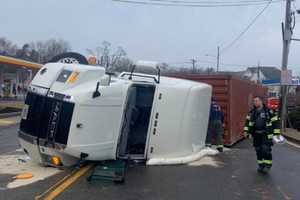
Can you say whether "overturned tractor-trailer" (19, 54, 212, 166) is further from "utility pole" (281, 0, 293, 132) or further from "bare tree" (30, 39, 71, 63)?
"bare tree" (30, 39, 71, 63)

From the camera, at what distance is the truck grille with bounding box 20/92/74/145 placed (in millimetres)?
7230

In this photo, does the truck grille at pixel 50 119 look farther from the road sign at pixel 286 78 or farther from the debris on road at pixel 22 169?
the road sign at pixel 286 78

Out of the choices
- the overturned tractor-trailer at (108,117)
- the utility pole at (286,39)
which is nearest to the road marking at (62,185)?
the overturned tractor-trailer at (108,117)

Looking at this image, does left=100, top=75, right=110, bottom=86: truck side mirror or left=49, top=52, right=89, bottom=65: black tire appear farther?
left=49, top=52, right=89, bottom=65: black tire

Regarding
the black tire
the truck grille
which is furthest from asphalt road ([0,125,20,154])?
the truck grille

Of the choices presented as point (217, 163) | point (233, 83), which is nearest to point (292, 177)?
point (217, 163)

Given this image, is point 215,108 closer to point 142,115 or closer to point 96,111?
point 142,115

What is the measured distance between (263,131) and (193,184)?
96.3 inches

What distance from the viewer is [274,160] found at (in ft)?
33.7

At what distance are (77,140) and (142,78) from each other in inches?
98.1

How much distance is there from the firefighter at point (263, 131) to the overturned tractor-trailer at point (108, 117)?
1.32 m

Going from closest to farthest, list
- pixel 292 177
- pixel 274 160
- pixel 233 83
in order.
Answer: pixel 292 177 → pixel 274 160 → pixel 233 83

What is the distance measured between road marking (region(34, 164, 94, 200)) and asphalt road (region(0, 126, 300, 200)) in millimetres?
110

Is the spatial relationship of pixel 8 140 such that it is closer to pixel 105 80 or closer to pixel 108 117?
pixel 108 117
